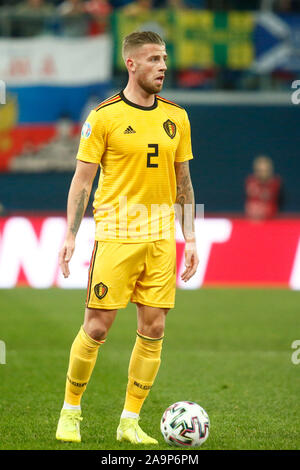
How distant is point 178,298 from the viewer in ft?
40.1

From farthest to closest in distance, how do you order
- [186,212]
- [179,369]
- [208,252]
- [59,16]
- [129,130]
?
[59,16] → [208,252] → [179,369] → [186,212] → [129,130]

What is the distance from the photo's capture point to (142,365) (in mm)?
5324

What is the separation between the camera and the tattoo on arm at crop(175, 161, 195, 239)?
5480 mm

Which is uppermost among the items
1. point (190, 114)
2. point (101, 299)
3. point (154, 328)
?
point (190, 114)

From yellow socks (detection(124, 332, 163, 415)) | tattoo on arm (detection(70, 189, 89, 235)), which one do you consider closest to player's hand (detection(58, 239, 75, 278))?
tattoo on arm (detection(70, 189, 89, 235))

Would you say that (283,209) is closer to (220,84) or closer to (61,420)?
(220,84)

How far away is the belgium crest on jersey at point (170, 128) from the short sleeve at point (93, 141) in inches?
15.8

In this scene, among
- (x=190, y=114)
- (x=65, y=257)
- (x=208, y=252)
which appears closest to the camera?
(x=65, y=257)

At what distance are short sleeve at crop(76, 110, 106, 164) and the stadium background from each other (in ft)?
22.5

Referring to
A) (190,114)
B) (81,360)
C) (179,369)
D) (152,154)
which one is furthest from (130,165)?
(190,114)

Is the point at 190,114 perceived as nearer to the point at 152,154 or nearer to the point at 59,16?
the point at 59,16

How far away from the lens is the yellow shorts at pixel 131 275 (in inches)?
203

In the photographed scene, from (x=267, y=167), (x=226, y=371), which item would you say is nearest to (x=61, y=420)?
(x=226, y=371)

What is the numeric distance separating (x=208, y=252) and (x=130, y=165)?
7.79m
